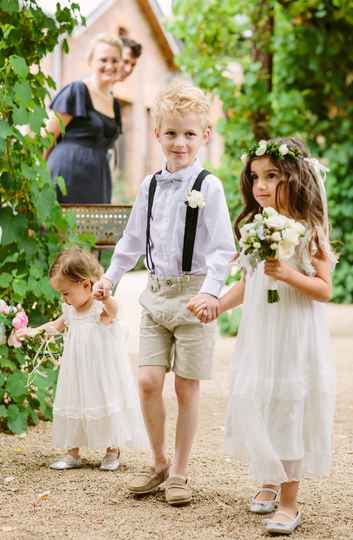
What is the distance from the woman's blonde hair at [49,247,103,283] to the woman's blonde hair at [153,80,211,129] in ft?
2.47

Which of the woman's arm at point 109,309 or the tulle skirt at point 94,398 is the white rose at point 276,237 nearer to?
the woman's arm at point 109,309

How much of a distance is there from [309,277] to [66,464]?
153 centimetres

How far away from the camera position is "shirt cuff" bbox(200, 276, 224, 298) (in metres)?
3.36

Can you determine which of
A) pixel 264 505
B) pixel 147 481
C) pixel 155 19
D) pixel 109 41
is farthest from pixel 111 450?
pixel 155 19

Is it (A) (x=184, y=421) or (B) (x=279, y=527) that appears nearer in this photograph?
(B) (x=279, y=527)

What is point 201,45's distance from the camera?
9.35 m

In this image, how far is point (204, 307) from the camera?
327cm

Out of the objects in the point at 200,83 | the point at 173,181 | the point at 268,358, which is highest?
the point at 200,83

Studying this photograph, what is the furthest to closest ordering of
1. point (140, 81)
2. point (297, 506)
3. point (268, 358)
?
point (140, 81), point (297, 506), point (268, 358)

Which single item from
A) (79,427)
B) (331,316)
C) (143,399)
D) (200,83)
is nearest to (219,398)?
(79,427)

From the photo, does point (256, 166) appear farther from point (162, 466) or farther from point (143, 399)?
point (162, 466)

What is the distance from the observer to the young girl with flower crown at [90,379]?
399cm

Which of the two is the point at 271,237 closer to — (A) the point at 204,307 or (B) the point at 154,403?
(A) the point at 204,307

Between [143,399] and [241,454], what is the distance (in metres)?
0.53
